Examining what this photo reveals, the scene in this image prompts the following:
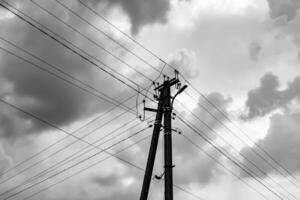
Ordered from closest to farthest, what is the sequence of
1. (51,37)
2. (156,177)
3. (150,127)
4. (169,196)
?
(51,37)
(169,196)
(156,177)
(150,127)

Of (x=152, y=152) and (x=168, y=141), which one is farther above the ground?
(x=168, y=141)

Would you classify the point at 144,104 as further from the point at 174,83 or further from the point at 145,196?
the point at 145,196

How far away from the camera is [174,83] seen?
21578 millimetres

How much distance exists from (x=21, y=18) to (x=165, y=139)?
29.0 ft

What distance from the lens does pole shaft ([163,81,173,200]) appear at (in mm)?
18202

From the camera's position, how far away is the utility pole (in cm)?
1858

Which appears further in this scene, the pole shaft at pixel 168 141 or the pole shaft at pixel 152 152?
the pole shaft at pixel 152 152

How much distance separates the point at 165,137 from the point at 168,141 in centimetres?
26

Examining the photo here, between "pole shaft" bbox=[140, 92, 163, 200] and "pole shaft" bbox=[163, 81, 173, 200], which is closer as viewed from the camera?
"pole shaft" bbox=[163, 81, 173, 200]

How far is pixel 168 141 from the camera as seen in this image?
19.7 meters

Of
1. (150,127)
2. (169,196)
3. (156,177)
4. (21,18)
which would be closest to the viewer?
(21,18)

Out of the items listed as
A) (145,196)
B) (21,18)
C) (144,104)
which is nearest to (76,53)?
(21,18)

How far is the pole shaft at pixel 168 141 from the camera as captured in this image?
18.2 metres

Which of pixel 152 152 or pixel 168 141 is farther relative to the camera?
pixel 152 152
